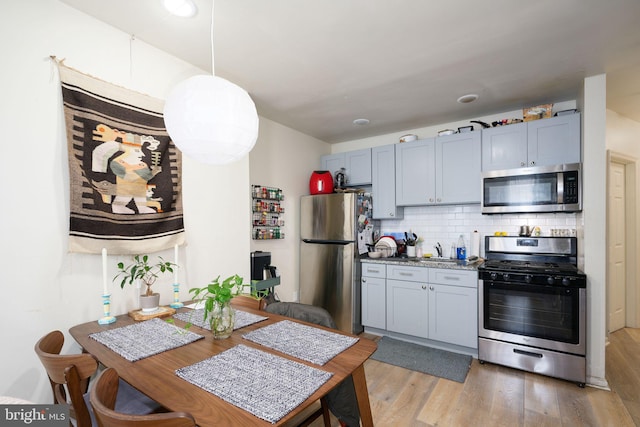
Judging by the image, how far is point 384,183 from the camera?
3814 mm

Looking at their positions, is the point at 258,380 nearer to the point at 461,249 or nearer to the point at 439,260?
the point at 439,260

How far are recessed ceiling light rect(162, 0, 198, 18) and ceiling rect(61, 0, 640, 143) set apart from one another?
43mm

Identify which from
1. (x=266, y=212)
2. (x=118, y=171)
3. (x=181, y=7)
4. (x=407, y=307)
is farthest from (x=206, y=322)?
(x=407, y=307)

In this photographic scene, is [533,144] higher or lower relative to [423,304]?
higher

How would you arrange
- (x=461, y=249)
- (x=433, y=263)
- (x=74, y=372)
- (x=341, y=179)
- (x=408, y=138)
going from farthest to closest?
(x=341, y=179) < (x=408, y=138) < (x=461, y=249) < (x=433, y=263) < (x=74, y=372)

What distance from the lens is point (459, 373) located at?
8.66 feet

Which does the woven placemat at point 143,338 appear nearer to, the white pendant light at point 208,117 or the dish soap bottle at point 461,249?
the white pendant light at point 208,117

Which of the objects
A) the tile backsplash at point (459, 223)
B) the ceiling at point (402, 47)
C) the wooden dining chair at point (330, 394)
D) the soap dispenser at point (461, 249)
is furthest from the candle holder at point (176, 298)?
the soap dispenser at point (461, 249)

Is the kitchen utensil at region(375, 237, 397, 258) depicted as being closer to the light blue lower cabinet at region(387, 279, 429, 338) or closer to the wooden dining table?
the light blue lower cabinet at region(387, 279, 429, 338)

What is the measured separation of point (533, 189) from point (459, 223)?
856 millimetres

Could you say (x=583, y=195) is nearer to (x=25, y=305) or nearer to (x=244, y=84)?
(x=244, y=84)

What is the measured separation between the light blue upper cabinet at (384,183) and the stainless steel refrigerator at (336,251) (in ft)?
0.44

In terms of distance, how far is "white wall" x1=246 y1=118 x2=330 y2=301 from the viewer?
347 cm

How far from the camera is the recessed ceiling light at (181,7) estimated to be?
→ 164 centimetres
